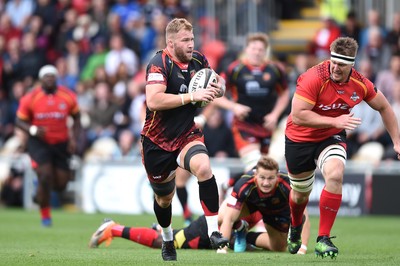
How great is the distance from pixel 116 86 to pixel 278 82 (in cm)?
999

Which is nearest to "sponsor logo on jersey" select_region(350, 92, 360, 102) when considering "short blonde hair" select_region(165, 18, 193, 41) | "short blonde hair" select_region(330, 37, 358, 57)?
"short blonde hair" select_region(330, 37, 358, 57)

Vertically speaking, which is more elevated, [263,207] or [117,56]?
[117,56]

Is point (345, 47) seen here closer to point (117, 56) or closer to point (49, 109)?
point (49, 109)

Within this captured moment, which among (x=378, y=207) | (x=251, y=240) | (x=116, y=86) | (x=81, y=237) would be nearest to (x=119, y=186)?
(x=116, y=86)

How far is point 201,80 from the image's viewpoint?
1065cm

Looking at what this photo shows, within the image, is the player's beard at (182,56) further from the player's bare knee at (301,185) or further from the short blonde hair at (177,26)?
the player's bare knee at (301,185)

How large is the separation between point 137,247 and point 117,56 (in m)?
13.0

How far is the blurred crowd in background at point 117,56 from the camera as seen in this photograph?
2258 centimetres

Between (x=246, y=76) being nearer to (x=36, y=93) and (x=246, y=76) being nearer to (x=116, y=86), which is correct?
(x=36, y=93)

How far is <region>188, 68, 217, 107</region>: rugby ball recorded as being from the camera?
10.6m

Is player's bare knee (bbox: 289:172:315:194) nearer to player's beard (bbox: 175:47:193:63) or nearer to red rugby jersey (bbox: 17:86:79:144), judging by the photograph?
player's beard (bbox: 175:47:193:63)

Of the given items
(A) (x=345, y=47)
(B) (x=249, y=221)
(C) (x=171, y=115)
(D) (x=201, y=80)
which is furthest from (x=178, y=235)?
(A) (x=345, y=47)

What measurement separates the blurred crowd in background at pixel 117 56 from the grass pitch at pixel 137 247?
329cm

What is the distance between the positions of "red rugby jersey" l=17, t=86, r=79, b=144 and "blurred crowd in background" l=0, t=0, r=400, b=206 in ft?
15.6
